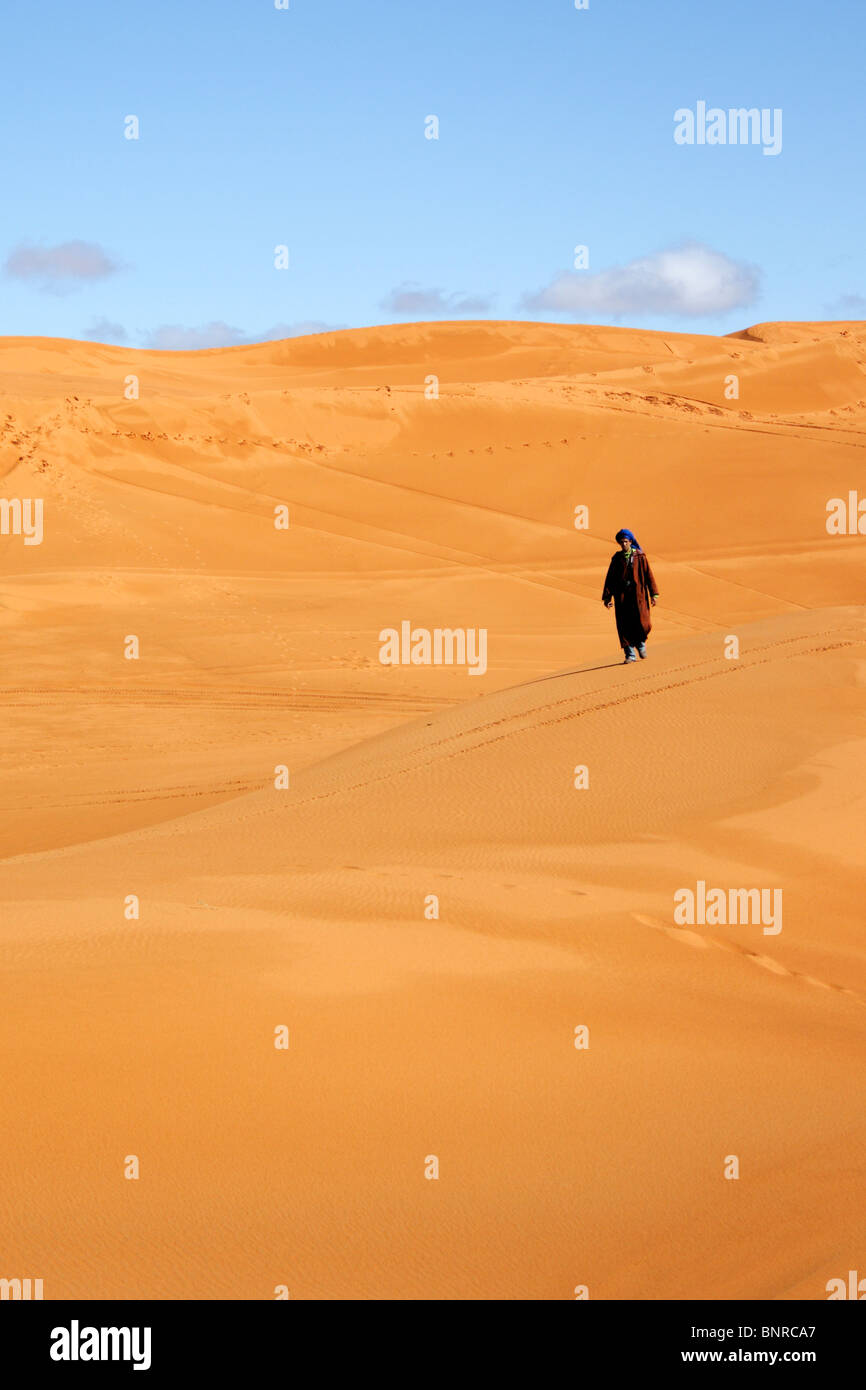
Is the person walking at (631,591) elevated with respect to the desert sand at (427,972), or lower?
elevated

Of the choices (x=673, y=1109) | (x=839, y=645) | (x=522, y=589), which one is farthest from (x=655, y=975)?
(x=522, y=589)

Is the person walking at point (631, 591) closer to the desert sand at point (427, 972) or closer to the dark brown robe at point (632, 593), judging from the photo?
the dark brown robe at point (632, 593)

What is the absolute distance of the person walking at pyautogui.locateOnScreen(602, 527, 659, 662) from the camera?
1206cm

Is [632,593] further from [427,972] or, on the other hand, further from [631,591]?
[427,972]

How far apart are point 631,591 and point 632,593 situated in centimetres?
4

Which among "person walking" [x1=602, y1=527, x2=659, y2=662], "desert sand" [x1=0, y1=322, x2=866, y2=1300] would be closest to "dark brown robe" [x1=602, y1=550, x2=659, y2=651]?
"person walking" [x1=602, y1=527, x2=659, y2=662]

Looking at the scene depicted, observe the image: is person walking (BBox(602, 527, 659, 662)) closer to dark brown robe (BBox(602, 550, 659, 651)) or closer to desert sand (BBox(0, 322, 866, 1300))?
dark brown robe (BBox(602, 550, 659, 651))

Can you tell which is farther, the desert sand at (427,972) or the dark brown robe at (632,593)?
the dark brown robe at (632,593)

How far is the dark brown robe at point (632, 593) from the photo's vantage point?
1206 centimetres

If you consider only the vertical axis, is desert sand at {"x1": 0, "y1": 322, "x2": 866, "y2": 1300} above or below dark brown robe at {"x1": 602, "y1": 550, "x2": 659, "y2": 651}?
below

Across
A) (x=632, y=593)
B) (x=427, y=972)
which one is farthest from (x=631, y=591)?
(x=427, y=972)

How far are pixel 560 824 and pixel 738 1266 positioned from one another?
4.39 m

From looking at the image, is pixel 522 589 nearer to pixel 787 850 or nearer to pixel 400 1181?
pixel 787 850

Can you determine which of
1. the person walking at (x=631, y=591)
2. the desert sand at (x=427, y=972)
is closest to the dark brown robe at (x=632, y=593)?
the person walking at (x=631, y=591)
